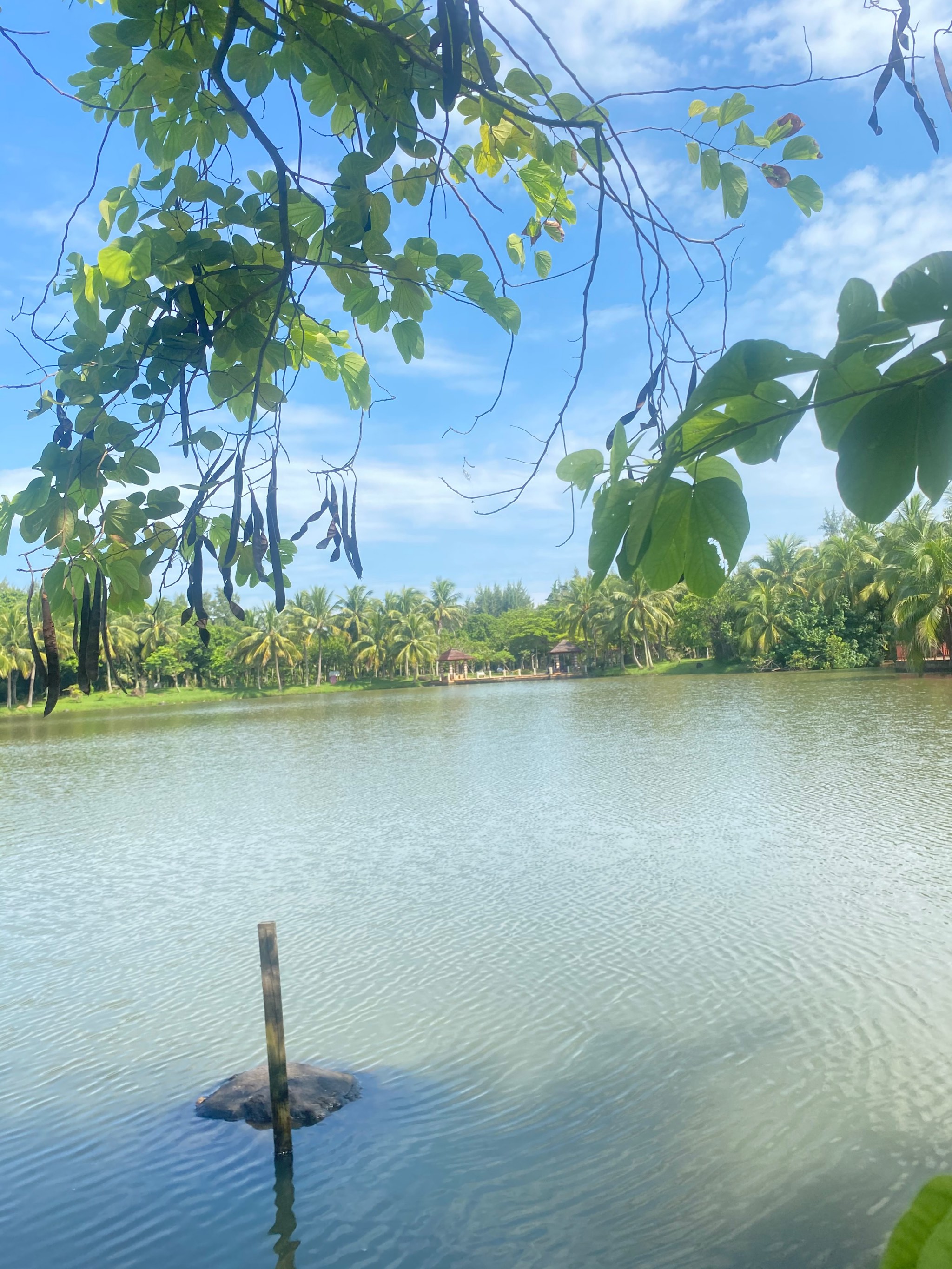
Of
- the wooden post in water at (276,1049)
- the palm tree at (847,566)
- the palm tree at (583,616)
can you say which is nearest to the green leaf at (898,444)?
the wooden post in water at (276,1049)

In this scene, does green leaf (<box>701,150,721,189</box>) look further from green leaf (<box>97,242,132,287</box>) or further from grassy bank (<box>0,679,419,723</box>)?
grassy bank (<box>0,679,419,723</box>)

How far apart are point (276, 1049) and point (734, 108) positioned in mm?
4751

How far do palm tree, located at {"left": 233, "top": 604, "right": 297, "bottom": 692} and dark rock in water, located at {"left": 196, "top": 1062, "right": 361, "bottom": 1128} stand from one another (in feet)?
192

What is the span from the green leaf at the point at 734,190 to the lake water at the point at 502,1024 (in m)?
3.90

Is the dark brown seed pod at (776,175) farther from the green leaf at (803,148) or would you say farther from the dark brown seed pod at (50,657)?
the dark brown seed pod at (50,657)

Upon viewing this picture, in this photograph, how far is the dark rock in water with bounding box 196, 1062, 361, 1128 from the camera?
509cm

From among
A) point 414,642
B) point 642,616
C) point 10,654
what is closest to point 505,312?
point 10,654

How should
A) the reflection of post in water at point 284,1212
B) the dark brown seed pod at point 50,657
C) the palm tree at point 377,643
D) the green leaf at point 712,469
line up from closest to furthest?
1. the green leaf at point 712,469
2. the dark brown seed pod at point 50,657
3. the reflection of post in water at point 284,1212
4. the palm tree at point 377,643

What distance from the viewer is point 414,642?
6825cm

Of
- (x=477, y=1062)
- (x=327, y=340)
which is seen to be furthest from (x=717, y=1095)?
(x=327, y=340)

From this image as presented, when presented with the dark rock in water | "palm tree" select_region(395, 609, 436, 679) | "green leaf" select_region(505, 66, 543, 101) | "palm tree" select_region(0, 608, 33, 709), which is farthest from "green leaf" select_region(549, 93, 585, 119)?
"palm tree" select_region(395, 609, 436, 679)

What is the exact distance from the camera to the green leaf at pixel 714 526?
865 millimetres

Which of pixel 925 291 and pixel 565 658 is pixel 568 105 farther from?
pixel 565 658

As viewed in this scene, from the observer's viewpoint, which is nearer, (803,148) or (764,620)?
(803,148)
